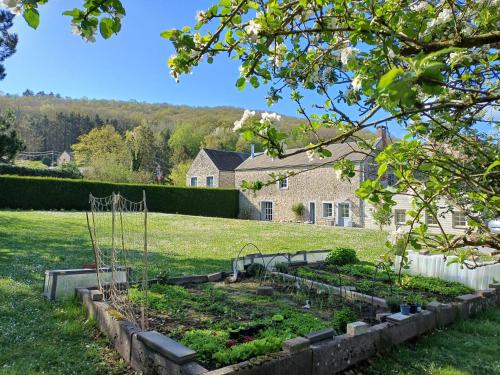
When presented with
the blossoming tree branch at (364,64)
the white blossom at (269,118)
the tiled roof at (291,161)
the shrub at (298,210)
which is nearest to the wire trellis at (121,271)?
the white blossom at (269,118)

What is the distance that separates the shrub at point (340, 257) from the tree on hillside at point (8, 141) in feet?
38.2

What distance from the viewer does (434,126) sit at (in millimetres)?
2914

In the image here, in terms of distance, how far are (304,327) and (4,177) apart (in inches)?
929

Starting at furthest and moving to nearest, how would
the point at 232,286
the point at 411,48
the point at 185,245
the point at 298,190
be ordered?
the point at 298,190, the point at 185,245, the point at 232,286, the point at 411,48

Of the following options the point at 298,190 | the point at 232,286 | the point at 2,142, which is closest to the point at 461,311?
the point at 232,286

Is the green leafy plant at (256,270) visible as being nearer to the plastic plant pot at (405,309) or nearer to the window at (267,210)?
the plastic plant pot at (405,309)

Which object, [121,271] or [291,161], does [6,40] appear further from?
[291,161]

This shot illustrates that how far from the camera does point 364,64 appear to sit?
2182 mm

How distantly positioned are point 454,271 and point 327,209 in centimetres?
1895

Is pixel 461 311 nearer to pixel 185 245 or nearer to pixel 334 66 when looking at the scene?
pixel 334 66

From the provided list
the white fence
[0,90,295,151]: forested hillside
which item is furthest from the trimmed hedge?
[0,90,295,151]: forested hillside

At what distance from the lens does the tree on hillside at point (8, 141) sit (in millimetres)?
12953

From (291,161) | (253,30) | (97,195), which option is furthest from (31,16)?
(291,161)

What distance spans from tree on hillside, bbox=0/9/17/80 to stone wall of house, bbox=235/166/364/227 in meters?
15.1
